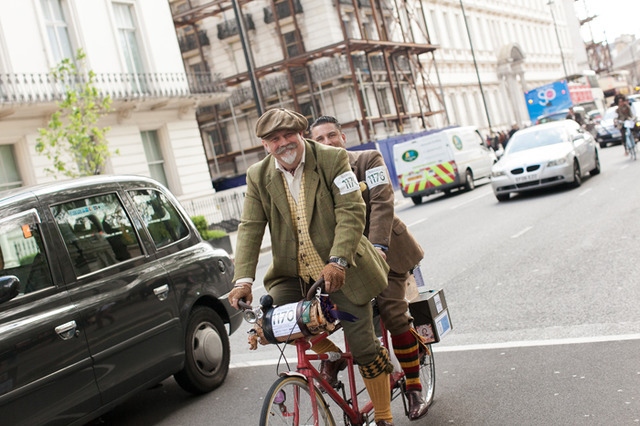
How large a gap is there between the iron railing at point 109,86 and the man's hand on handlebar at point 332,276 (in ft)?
57.9

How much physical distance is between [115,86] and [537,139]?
14225 mm

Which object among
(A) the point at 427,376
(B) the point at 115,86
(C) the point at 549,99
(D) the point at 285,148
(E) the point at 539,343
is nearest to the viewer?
(D) the point at 285,148

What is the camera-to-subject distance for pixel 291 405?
3.61m

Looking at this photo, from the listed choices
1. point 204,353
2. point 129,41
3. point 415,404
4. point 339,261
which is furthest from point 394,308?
point 129,41

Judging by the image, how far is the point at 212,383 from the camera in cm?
616

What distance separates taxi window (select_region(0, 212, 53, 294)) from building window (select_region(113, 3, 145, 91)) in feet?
74.1

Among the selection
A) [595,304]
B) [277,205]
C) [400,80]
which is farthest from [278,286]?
[400,80]

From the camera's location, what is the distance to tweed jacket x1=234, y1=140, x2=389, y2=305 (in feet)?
12.7

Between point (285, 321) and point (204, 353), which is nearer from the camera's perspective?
point (285, 321)

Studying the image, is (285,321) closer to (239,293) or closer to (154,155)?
(239,293)

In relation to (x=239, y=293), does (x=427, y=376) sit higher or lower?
lower

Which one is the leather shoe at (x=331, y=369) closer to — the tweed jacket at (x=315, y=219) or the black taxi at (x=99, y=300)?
the tweed jacket at (x=315, y=219)

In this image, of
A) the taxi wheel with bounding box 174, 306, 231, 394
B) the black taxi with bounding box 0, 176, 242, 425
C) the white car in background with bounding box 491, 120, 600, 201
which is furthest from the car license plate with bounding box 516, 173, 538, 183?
the taxi wheel with bounding box 174, 306, 231, 394

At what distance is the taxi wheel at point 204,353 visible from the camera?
234 inches
